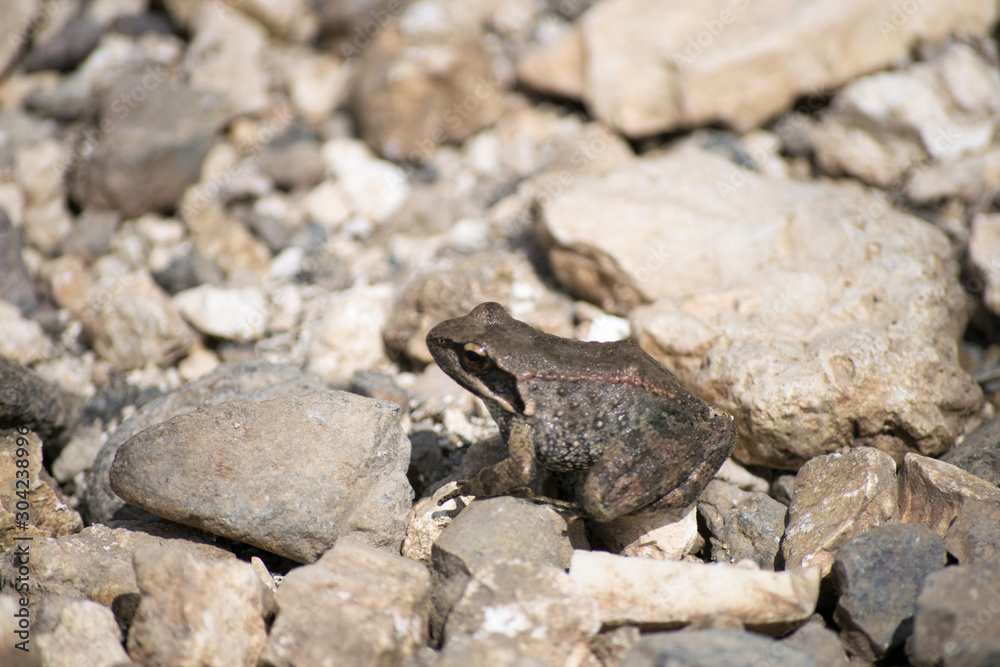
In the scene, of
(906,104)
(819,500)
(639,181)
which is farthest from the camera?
(906,104)

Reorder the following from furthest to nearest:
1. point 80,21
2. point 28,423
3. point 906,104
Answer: point 80,21 < point 906,104 < point 28,423

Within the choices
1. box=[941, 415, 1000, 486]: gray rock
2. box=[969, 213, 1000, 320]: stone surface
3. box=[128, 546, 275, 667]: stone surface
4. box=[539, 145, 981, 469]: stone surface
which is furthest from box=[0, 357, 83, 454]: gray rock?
box=[969, 213, 1000, 320]: stone surface

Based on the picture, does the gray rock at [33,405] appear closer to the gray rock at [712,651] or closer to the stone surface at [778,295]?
the stone surface at [778,295]

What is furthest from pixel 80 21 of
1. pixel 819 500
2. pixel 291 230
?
pixel 819 500

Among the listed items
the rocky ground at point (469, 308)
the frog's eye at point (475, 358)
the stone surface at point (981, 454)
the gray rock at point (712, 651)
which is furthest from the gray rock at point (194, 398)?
the stone surface at point (981, 454)

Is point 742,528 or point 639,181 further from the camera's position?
point 639,181

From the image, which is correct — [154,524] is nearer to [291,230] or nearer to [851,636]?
[291,230]
